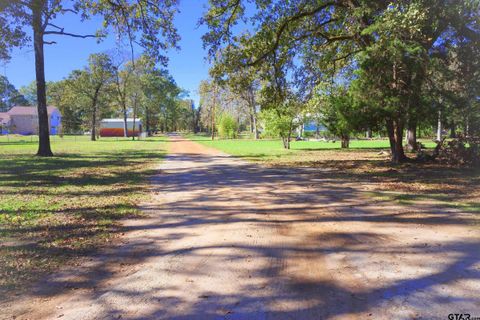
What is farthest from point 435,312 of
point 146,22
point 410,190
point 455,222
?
point 146,22

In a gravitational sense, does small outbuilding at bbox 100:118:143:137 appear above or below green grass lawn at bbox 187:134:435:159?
above

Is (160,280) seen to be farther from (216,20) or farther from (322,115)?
(322,115)

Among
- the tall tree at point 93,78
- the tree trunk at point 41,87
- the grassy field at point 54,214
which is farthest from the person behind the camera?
the tall tree at point 93,78

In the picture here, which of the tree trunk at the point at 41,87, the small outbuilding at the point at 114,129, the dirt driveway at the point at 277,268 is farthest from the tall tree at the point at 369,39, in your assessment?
the small outbuilding at the point at 114,129

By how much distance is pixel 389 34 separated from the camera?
37.2 feet

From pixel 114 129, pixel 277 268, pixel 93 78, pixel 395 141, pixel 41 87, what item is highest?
pixel 93 78

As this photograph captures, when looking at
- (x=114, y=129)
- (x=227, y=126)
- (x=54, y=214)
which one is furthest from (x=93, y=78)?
(x=54, y=214)

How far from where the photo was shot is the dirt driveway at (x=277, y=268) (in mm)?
3500

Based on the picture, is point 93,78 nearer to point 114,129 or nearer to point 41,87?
point 114,129

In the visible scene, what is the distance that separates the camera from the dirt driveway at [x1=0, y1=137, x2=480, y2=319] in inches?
138

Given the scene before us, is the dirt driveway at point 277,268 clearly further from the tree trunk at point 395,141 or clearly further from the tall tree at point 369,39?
the tree trunk at point 395,141

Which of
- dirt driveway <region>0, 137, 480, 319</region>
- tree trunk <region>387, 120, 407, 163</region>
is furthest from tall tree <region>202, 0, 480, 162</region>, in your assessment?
dirt driveway <region>0, 137, 480, 319</region>

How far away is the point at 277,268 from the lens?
14.7ft

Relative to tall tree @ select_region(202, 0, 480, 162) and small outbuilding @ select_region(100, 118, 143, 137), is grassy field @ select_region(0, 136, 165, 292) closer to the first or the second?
tall tree @ select_region(202, 0, 480, 162)
